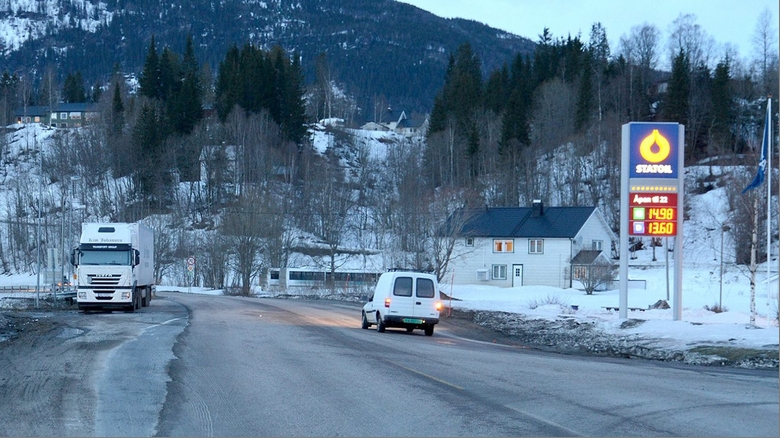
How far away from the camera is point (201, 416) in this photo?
38.4 feet

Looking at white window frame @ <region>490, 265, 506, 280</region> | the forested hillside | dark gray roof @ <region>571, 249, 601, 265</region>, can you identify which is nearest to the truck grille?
the forested hillside

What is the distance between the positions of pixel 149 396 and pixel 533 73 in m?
121

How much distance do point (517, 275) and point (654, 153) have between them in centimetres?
4556

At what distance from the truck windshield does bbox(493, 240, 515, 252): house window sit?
42.8 meters

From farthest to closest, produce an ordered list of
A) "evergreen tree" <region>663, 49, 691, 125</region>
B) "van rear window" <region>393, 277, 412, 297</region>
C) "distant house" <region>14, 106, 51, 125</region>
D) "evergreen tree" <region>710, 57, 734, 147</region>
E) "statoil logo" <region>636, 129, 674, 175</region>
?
"distant house" <region>14, 106, 51, 125</region>, "evergreen tree" <region>663, 49, 691, 125</region>, "evergreen tree" <region>710, 57, 734, 147</region>, "statoil logo" <region>636, 129, 674, 175</region>, "van rear window" <region>393, 277, 412, 297</region>

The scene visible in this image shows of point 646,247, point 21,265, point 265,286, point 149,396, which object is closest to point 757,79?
point 646,247

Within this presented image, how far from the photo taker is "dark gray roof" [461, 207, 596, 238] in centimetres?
7369

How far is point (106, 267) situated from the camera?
38031mm

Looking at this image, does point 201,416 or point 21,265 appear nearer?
point 201,416

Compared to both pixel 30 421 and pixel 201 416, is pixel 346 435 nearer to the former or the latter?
pixel 201 416

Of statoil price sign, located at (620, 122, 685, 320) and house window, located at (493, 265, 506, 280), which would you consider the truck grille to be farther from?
house window, located at (493, 265, 506, 280)

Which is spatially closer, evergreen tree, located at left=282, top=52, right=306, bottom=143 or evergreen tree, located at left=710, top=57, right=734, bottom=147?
evergreen tree, located at left=710, top=57, right=734, bottom=147

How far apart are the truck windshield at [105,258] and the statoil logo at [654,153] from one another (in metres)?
22.2

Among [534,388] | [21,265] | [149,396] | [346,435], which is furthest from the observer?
[21,265]
